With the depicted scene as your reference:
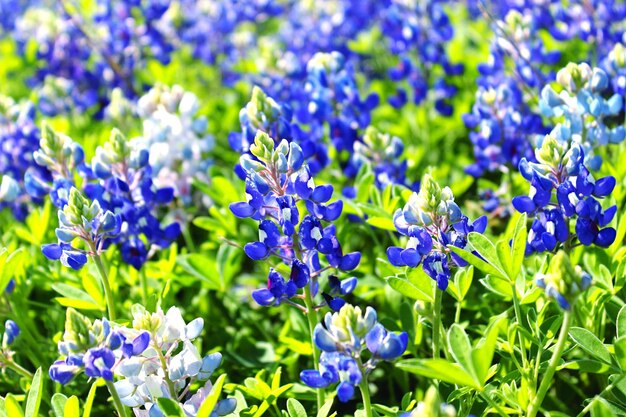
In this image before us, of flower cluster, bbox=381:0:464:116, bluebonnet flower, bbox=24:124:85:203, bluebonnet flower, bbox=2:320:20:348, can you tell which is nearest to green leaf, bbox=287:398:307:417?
bluebonnet flower, bbox=2:320:20:348

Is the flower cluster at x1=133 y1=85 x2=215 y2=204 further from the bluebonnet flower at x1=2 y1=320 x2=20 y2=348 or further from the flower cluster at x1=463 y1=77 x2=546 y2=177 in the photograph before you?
the flower cluster at x1=463 y1=77 x2=546 y2=177

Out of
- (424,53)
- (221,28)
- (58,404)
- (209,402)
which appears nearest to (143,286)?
(58,404)

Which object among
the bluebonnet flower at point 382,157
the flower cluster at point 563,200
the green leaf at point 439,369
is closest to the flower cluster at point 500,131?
the bluebonnet flower at point 382,157

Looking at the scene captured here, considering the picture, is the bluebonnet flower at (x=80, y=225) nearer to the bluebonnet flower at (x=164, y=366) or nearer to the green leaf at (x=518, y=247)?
the bluebonnet flower at (x=164, y=366)

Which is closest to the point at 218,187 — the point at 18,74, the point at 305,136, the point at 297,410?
the point at 305,136

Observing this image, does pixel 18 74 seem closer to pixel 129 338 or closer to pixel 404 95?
pixel 404 95

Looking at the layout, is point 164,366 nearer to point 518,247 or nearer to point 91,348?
point 91,348
